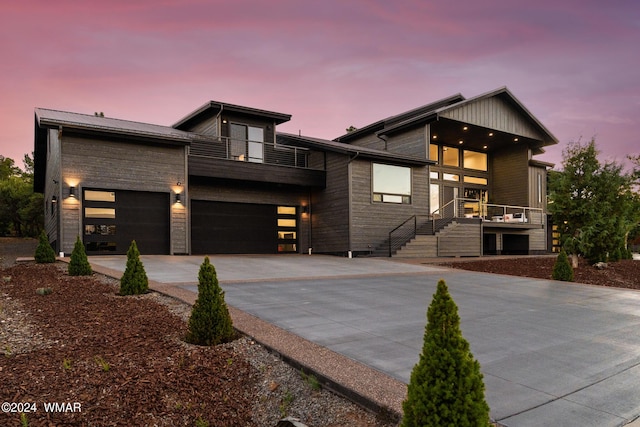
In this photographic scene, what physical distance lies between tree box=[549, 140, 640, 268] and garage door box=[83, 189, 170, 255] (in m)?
14.9

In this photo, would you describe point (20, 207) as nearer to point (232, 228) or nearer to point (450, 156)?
point (232, 228)

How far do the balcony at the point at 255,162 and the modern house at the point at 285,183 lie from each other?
0.05 meters

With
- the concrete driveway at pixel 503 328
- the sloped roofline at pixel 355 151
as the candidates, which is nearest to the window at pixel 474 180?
the sloped roofline at pixel 355 151

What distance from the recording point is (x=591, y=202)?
13.0 metres

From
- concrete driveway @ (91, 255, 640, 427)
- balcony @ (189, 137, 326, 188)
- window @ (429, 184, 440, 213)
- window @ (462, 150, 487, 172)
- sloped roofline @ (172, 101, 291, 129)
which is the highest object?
sloped roofline @ (172, 101, 291, 129)

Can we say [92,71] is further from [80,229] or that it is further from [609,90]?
[609,90]

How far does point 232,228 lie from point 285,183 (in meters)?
3.40

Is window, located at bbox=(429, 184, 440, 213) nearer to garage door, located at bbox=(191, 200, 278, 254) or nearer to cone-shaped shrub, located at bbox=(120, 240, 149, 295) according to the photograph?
garage door, located at bbox=(191, 200, 278, 254)

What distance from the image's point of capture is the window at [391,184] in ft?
62.2

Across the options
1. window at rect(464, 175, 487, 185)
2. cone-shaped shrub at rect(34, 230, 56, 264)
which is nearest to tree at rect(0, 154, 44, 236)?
cone-shaped shrub at rect(34, 230, 56, 264)

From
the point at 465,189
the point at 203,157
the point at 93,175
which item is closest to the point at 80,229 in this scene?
the point at 93,175

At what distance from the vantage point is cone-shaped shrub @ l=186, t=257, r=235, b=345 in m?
4.36

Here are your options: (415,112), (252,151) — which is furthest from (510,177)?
(252,151)

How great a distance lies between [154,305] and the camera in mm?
6125
